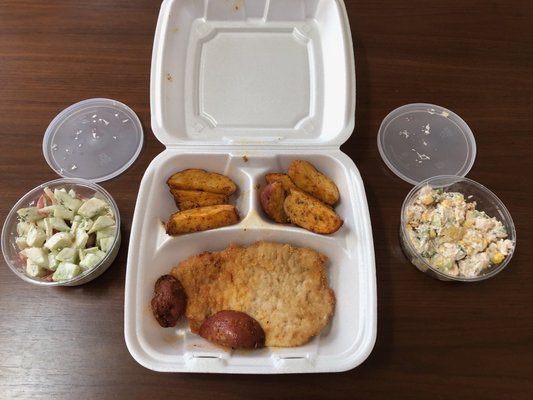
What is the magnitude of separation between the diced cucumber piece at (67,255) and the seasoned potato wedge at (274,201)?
0.58 metres

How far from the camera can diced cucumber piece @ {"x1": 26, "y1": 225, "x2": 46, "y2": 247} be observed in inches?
45.9

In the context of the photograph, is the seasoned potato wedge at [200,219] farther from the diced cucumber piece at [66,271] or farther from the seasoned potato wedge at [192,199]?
the diced cucumber piece at [66,271]

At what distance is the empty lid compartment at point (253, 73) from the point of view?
1358mm

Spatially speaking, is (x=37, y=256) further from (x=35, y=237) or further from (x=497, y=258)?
(x=497, y=258)

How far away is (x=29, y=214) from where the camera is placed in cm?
122

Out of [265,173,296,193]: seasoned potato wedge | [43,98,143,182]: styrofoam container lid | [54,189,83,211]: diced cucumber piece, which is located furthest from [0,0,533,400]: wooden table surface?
[265,173,296,193]: seasoned potato wedge

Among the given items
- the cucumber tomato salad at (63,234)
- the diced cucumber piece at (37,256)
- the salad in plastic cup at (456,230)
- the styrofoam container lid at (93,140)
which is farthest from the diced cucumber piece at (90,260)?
the salad in plastic cup at (456,230)

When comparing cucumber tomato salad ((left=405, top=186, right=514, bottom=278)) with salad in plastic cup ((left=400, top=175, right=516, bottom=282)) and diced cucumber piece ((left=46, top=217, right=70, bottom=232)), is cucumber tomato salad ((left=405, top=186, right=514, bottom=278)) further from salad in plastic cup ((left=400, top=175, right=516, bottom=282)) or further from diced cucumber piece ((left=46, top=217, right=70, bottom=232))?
diced cucumber piece ((left=46, top=217, right=70, bottom=232))

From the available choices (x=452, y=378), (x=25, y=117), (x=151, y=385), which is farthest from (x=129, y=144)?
(x=452, y=378)

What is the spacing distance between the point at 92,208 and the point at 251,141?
21.4 inches

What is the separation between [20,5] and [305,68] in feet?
4.04

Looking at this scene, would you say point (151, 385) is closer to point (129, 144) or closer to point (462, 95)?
point (129, 144)

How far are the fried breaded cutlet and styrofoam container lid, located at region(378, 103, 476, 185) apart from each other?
48cm

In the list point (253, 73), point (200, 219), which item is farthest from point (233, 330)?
point (253, 73)
